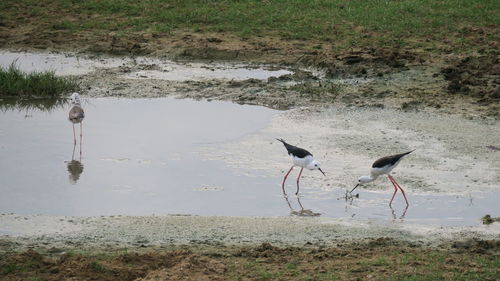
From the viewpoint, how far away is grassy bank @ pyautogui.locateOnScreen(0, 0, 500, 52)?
18684 millimetres

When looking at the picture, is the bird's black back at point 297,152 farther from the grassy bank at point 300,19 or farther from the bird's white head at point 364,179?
the grassy bank at point 300,19

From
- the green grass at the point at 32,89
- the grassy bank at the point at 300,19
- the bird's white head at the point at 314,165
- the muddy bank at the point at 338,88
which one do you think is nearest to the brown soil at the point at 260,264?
the bird's white head at the point at 314,165

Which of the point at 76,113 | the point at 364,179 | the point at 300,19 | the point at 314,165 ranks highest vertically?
the point at 300,19

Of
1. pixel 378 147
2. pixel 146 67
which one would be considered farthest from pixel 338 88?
pixel 146 67

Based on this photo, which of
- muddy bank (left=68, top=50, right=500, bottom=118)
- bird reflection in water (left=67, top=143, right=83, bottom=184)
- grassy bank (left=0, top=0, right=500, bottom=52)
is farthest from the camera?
grassy bank (left=0, top=0, right=500, bottom=52)

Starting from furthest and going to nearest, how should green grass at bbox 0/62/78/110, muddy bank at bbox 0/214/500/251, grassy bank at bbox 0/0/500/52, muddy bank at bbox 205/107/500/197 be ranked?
grassy bank at bbox 0/0/500/52, green grass at bbox 0/62/78/110, muddy bank at bbox 205/107/500/197, muddy bank at bbox 0/214/500/251

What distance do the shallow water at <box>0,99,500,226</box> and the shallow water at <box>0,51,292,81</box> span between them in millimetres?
1737

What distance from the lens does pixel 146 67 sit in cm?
1778

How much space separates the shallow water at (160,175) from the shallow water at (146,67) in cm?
174

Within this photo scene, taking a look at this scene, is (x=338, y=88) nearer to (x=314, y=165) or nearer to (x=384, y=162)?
(x=314, y=165)

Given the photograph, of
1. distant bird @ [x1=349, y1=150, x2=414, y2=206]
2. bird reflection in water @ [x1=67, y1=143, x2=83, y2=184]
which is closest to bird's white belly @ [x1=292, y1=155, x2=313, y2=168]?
distant bird @ [x1=349, y1=150, x2=414, y2=206]

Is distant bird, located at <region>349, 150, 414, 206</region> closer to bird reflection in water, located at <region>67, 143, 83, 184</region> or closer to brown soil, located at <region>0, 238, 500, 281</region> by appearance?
brown soil, located at <region>0, 238, 500, 281</region>

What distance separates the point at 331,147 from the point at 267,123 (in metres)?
1.60

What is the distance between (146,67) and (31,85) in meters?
2.50
